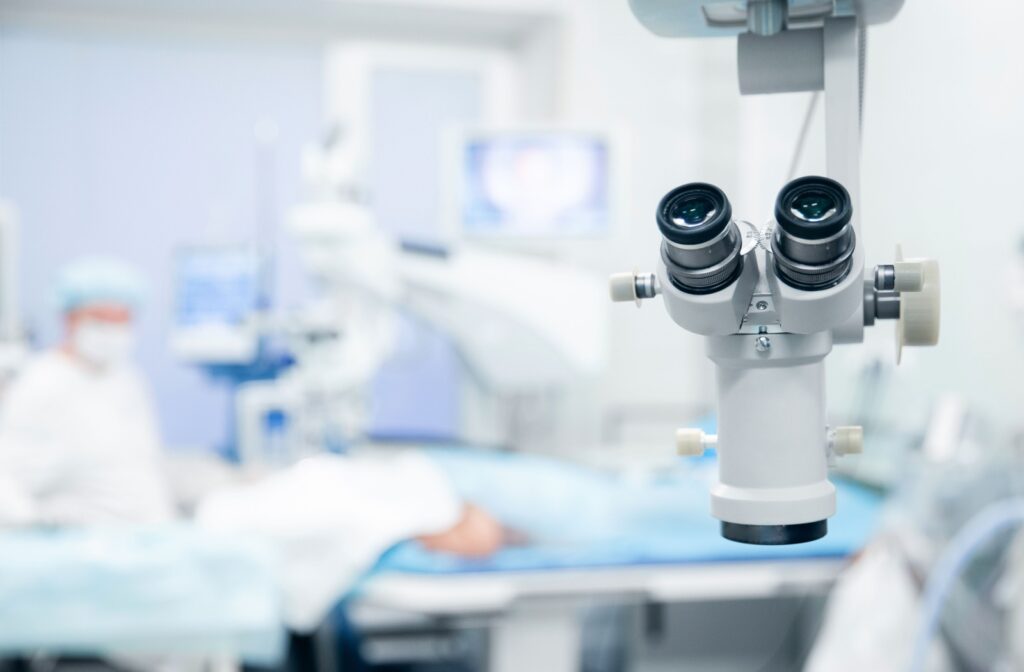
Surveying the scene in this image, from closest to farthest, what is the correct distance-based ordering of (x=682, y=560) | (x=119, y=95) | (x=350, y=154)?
(x=682, y=560)
(x=350, y=154)
(x=119, y=95)

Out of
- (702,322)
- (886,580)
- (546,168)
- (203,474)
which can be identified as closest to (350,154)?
(546,168)

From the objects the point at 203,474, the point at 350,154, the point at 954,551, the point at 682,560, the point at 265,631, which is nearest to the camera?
the point at 954,551

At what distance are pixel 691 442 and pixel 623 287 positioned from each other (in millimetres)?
78

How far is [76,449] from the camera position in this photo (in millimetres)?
1906

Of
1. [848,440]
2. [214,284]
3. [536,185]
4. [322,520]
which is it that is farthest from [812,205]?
[214,284]

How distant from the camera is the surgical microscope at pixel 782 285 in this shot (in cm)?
37

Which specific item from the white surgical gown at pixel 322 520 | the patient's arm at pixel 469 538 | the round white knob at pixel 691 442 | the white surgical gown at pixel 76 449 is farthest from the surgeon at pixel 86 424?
the round white knob at pixel 691 442

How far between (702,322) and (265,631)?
4.34ft

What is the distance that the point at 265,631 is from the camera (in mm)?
1531

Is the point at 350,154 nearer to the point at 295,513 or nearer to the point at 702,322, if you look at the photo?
the point at 295,513

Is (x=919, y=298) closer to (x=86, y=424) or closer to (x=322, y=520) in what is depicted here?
(x=322, y=520)

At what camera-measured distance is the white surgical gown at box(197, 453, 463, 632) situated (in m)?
1.56

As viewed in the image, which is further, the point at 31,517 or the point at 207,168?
the point at 207,168

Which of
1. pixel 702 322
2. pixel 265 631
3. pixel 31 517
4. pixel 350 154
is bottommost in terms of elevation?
pixel 265 631
